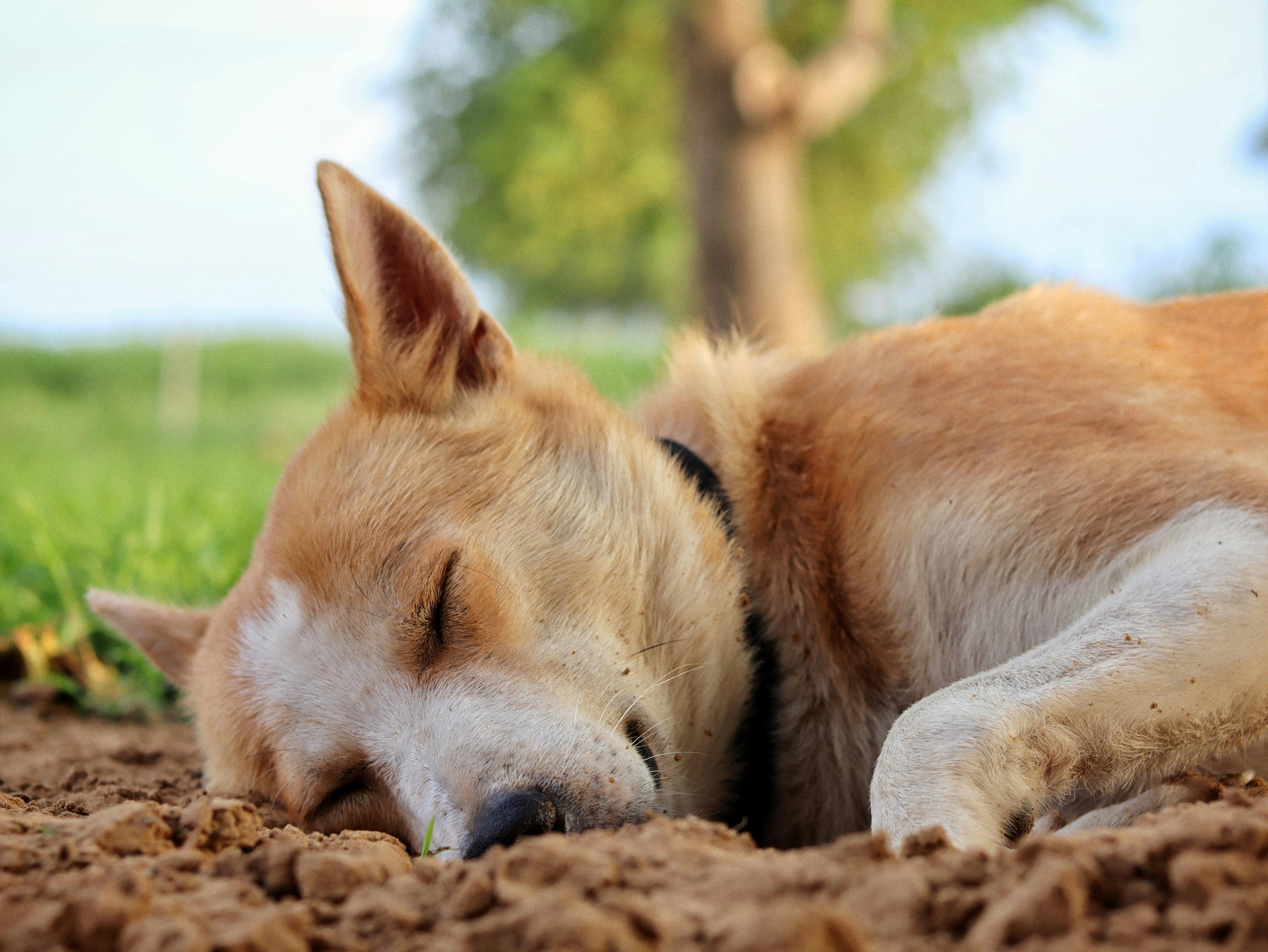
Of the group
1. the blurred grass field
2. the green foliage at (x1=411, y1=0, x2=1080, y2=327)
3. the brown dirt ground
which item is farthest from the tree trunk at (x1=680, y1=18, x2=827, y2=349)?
the brown dirt ground

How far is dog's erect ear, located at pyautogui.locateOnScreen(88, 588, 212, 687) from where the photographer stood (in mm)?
3275

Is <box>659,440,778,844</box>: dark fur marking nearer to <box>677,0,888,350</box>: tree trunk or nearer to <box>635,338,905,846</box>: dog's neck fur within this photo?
<box>635,338,905,846</box>: dog's neck fur

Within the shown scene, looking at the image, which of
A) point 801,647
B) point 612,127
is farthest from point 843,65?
point 801,647

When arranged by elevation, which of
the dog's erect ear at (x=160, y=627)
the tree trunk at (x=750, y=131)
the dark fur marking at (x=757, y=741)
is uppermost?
the tree trunk at (x=750, y=131)

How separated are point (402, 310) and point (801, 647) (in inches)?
55.6

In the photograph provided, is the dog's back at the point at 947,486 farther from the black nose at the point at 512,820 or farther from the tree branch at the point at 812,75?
the tree branch at the point at 812,75

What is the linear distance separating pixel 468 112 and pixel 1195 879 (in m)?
20.3

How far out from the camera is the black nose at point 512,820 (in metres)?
1.94

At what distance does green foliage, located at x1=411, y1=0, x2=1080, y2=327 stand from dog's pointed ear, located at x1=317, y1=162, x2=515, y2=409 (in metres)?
12.0

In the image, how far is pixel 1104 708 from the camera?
6.37 ft

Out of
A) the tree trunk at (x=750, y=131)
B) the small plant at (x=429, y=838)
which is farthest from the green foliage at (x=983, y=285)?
the small plant at (x=429, y=838)

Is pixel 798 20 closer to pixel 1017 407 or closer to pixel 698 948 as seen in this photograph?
pixel 1017 407

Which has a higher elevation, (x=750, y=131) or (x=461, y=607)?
(x=750, y=131)

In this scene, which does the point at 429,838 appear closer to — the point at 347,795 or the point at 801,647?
the point at 347,795
